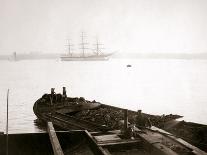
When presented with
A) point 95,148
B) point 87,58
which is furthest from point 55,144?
point 87,58

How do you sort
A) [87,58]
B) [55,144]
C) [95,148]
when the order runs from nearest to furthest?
[55,144] < [95,148] < [87,58]

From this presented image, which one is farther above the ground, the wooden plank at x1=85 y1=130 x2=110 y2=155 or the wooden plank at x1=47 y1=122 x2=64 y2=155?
the wooden plank at x1=47 y1=122 x2=64 y2=155

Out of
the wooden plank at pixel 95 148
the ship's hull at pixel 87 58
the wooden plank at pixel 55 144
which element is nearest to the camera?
the wooden plank at pixel 55 144

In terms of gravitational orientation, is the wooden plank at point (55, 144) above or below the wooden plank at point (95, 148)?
above

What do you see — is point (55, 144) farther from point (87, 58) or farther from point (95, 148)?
point (87, 58)

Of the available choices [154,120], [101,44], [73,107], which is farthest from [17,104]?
[101,44]

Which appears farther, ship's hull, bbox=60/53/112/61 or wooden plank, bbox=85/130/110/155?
ship's hull, bbox=60/53/112/61

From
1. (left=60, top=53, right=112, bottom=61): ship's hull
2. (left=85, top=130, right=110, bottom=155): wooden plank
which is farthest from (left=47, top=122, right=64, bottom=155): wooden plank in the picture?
(left=60, top=53, right=112, bottom=61): ship's hull

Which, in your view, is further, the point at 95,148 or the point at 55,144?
the point at 95,148

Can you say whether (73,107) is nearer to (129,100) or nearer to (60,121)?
(60,121)

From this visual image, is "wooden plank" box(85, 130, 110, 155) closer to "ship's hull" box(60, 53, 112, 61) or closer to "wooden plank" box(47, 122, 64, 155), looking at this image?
"wooden plank" box(47, 122, 64, 155)

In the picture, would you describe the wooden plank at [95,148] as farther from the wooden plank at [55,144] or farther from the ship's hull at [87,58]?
the ship's hull at [87,58]

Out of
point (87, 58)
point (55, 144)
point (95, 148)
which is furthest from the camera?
point (87, 58)

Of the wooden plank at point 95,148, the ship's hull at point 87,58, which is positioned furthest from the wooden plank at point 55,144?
the ship's hull at point 87,58
